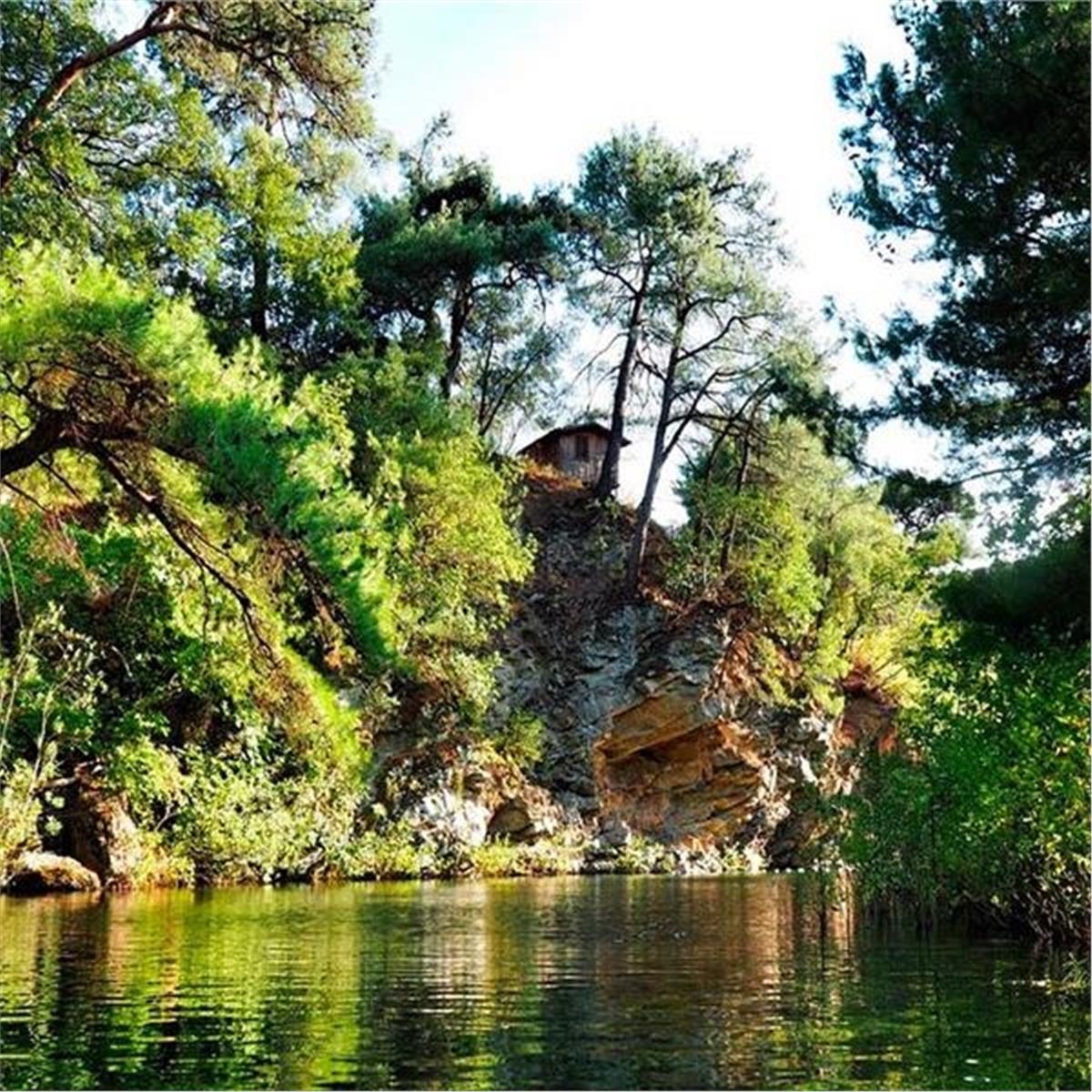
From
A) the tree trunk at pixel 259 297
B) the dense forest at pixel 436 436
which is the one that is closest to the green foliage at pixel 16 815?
the dense forest at pixel 436 436

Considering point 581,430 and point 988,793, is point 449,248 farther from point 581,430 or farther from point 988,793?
point 988,793

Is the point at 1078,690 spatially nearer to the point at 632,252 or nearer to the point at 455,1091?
the point at 455,1091

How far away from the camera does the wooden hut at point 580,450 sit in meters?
42.0

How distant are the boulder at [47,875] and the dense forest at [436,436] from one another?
1.16 ft

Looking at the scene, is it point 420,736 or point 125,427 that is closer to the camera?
point 125,427

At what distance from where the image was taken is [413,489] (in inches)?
1122

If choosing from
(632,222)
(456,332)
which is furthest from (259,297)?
(632,222)

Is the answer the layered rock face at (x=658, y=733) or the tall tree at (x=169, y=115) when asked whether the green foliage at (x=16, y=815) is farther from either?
the layered rock face at (x=658, y=733)

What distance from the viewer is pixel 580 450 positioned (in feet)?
139

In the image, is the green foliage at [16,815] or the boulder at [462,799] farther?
the boulder at [462,799]

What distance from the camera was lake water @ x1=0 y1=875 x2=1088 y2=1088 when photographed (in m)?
5.98

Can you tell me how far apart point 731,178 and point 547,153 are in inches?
186

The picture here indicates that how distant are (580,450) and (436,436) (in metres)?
12.5

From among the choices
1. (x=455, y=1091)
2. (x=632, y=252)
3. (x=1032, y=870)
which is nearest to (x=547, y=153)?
(x=632, y=252)
